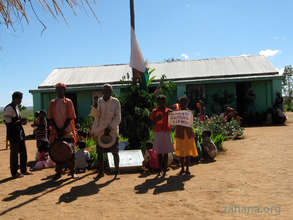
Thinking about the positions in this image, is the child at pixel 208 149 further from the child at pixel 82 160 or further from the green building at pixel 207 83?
the green building at pixel 207 83

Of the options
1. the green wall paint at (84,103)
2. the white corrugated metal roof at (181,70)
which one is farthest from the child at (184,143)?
the green wall paint at (84,103)

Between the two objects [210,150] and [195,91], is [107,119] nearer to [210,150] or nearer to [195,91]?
[210,150]

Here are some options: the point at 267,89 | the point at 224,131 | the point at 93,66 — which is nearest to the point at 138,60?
the point at 224,131

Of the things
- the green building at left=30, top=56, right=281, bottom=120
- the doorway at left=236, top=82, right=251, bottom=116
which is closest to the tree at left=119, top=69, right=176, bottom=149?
the green building at left=30, top=56, right=281, bottom=120

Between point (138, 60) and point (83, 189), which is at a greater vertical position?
point (138, 60)

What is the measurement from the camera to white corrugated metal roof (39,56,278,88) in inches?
573

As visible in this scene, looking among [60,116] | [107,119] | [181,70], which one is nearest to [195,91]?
[181,70]

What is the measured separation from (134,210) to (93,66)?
1569cm

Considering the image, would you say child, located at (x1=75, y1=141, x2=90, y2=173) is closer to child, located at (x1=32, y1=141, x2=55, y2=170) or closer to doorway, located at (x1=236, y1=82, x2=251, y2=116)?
child, located at (x1=32, y1=141, x2=55, y2=170)

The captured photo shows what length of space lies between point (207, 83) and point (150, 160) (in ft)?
31.9

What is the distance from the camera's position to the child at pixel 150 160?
17.2ft

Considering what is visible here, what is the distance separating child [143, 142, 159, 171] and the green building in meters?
8.35

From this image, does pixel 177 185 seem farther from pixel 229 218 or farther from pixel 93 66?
pixel 93 66

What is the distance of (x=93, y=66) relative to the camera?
17938mm
